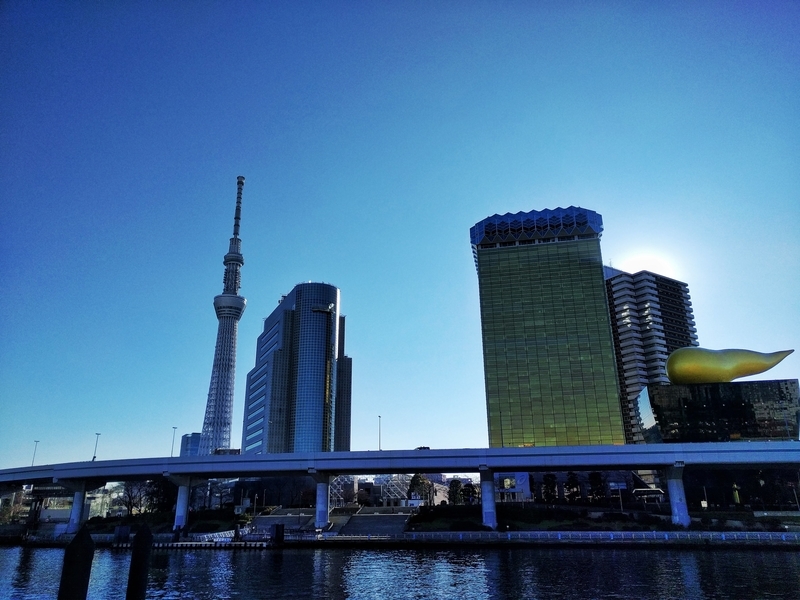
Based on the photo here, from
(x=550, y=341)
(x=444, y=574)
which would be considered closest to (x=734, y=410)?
(x=444, y=574)

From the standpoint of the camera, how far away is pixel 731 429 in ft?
290

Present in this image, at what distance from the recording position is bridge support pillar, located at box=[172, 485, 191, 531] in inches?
3071

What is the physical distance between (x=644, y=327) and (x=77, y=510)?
161 m

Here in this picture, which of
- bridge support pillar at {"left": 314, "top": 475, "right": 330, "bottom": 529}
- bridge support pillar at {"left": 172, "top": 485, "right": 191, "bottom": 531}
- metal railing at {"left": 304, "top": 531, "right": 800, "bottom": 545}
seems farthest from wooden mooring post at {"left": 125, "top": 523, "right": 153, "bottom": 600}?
bridge support pillar at {"left": 172, "top": 485, "right": 191, "bottom": 531}

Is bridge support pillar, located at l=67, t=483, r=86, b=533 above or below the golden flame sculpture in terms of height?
below

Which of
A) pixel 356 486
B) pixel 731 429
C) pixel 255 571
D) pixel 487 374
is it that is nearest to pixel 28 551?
pixel 255 571

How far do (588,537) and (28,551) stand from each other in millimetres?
60290

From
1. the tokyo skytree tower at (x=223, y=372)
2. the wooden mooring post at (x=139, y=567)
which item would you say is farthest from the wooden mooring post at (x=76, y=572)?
the tokyo skytree tower at (x=223, y=372)

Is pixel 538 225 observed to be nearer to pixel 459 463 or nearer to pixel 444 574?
pixel 459 463

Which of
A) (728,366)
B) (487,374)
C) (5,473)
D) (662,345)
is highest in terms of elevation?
(662,345)

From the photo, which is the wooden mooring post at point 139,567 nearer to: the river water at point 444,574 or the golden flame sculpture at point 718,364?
the river water at point 444,574

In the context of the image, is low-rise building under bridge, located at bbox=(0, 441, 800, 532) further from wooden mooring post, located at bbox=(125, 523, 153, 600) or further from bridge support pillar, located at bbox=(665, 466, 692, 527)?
wooden mooring post, located at bbox=(125, 523, 153, 600)

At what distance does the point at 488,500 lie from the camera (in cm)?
7131

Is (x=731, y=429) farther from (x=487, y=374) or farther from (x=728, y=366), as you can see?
(x=487, y=374)
